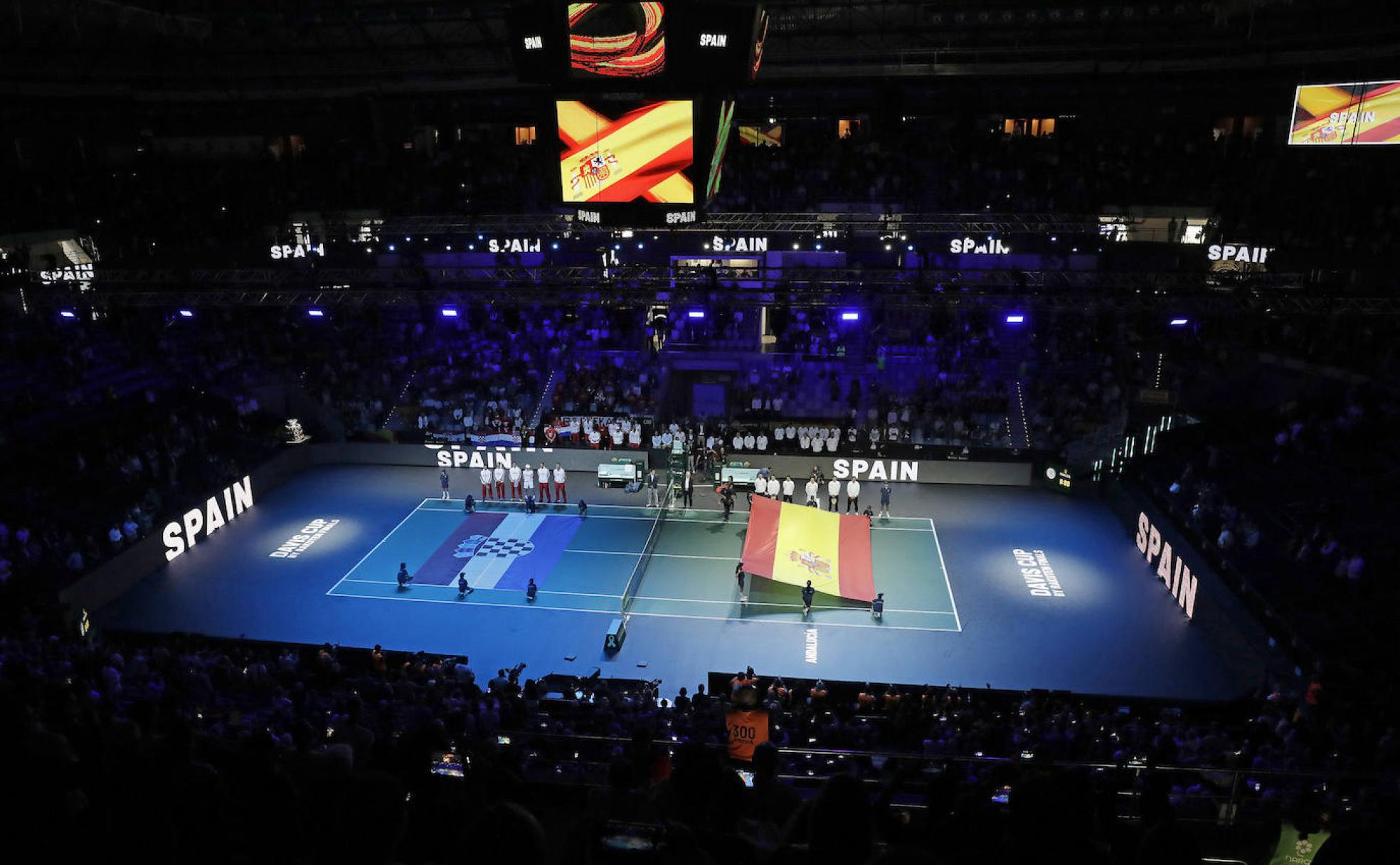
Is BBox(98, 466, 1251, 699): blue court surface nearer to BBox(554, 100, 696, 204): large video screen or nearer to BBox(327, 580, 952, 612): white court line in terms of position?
BBox(327, 580, 952, 612): white court line

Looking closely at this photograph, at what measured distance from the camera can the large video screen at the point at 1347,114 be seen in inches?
711

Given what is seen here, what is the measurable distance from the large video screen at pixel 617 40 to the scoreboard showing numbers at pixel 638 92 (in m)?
0.01

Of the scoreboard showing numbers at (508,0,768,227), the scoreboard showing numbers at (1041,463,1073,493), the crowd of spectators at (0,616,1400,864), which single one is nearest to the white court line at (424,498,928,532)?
the scoreboard showing numbers at (1041,463,1073,493)

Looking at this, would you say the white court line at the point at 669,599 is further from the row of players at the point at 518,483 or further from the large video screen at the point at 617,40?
the large video screen at the point at 617,40

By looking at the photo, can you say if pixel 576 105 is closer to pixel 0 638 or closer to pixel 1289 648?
pixel 0 638

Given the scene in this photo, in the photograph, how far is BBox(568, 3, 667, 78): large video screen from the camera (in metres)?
12.2

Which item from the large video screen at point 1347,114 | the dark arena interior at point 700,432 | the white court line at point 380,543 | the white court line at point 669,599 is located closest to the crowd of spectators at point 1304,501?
the dark arena interior at point 700,432

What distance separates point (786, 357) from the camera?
34000 millimetres

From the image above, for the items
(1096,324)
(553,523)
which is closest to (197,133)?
(553,523)

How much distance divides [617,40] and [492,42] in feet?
50.7

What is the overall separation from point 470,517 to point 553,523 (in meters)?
2.56

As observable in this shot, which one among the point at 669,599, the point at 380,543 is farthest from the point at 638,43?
the point at 380,543

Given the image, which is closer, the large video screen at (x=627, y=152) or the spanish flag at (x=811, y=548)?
the large video screen at (x=627, y=152)

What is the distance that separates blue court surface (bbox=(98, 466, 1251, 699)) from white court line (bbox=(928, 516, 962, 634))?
0.22ft
